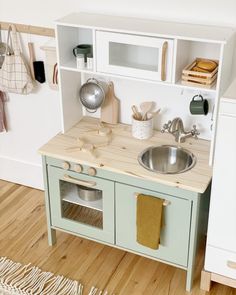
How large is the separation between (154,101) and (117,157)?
0.42m

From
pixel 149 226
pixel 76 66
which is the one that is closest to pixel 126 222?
pixel 149 226

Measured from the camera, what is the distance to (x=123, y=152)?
2.53 m

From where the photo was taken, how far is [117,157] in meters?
2.48

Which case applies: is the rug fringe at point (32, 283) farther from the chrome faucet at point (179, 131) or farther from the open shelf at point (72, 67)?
the open shelf at point (72, 67)

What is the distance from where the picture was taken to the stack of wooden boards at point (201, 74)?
7.50 feet

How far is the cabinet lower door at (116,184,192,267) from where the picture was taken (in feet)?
7.69

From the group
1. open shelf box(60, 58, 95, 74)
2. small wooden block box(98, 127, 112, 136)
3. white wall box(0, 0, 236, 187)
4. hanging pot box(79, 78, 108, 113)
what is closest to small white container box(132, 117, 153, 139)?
small wooden block box(98, 127, 112, 136)

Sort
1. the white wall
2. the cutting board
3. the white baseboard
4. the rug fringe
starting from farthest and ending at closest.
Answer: the white baseboard, the cutting board, the rug fringe, the white wall

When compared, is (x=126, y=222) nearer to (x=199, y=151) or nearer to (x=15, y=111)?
(x=199, y=151)

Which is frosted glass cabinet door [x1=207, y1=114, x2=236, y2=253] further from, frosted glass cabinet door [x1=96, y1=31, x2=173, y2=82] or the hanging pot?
the hanging pot

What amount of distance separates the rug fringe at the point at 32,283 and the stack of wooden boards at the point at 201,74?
3.75 feet

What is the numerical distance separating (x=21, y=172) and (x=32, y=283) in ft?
3.24

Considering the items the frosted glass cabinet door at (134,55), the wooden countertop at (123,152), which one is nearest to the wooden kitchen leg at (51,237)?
the wooden countertop at (123,152)

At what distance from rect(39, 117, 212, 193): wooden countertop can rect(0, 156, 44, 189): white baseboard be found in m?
0.65
